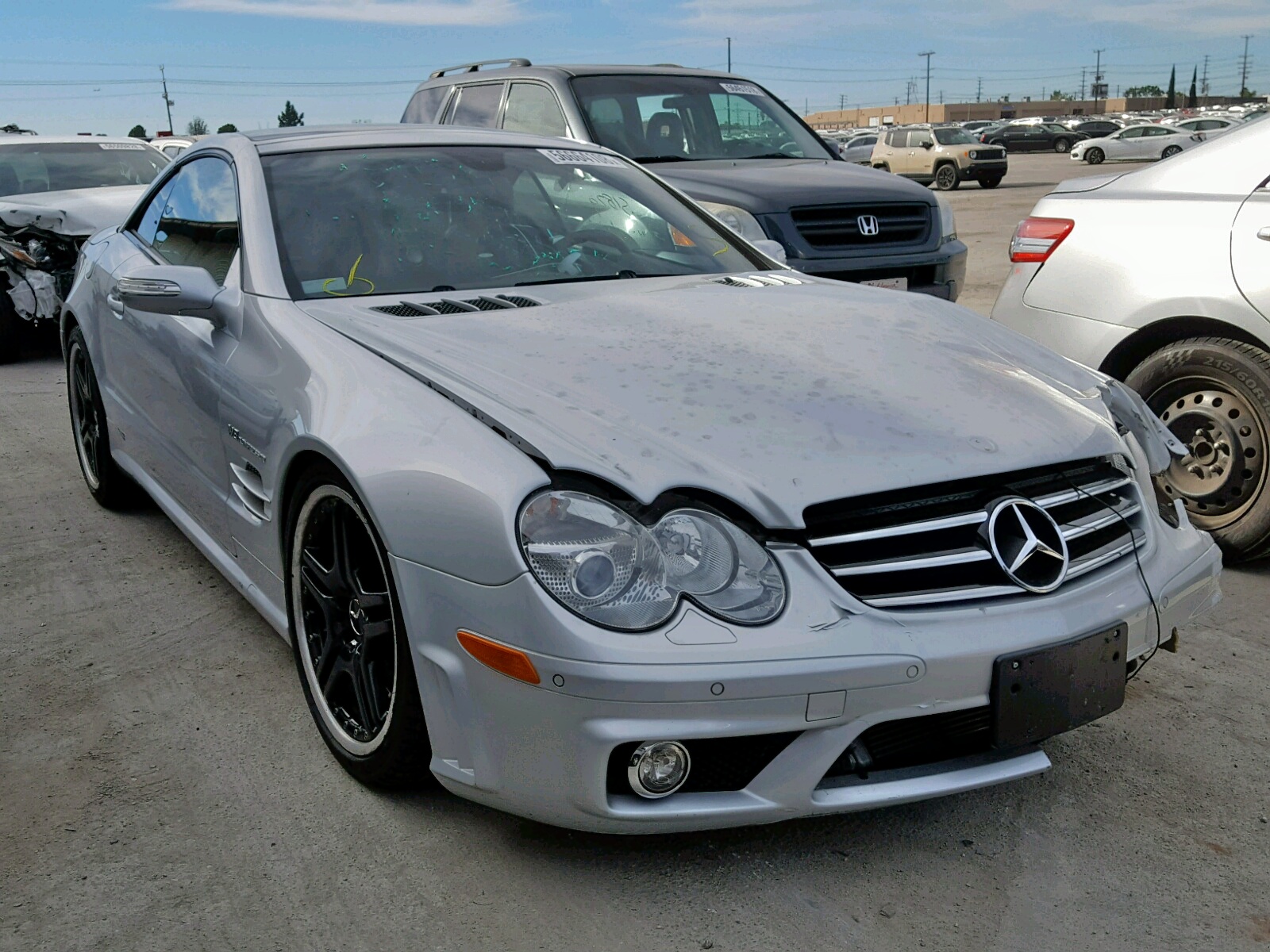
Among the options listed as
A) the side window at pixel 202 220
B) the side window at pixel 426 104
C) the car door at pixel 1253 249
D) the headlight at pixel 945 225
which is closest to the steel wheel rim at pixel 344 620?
Result: the side window at pixel 202 220

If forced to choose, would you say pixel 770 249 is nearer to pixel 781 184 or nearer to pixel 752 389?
pixel 752 389

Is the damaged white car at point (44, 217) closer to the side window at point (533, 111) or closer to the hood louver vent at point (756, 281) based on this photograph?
the side window at point (533, 111)

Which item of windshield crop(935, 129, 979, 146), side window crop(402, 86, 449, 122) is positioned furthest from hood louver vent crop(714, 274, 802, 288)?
windshield crop(935, 129, 979, 146)

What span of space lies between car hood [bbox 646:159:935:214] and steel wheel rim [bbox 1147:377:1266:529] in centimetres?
273

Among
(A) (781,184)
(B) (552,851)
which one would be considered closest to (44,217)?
(A) (781,184)

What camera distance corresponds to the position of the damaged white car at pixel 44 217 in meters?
8.02

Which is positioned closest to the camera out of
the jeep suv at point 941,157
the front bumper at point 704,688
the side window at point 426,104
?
the front bumper at point 704,688

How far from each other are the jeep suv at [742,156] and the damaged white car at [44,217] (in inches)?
96.6

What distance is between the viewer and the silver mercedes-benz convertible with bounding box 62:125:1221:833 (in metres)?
2.00

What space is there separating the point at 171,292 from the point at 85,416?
2019mm

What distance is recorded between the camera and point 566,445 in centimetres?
213

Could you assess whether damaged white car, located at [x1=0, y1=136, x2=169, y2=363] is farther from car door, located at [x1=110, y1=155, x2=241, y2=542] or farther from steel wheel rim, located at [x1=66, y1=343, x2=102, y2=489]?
car door, located at [x1=110, y1=155, x2=241, y2=542]

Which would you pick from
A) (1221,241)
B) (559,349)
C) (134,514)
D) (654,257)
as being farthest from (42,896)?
(1221,241)

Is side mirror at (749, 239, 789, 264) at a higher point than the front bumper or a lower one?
higher
